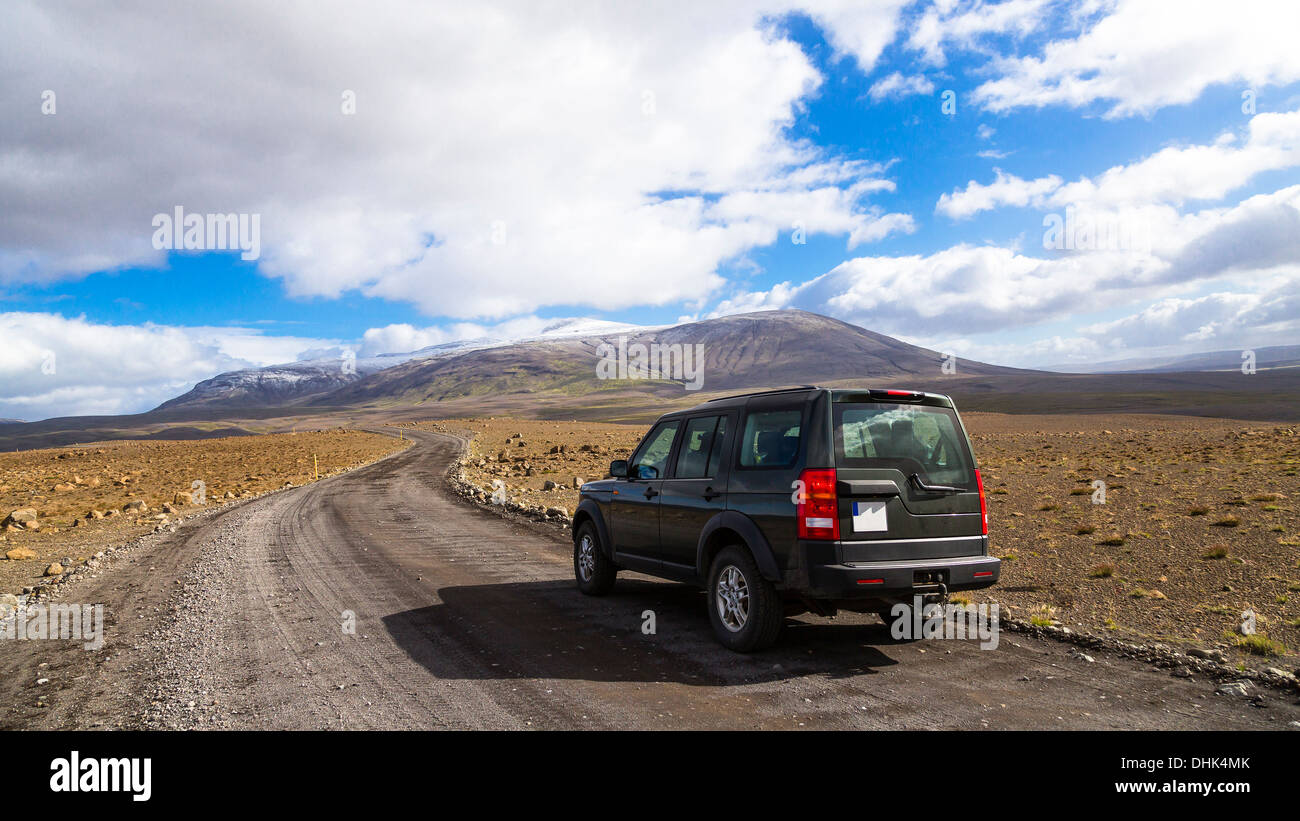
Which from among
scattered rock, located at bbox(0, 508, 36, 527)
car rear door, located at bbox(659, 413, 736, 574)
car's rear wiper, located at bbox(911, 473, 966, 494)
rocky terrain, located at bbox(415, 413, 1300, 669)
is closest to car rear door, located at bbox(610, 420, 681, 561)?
car rear door, located at bbox(659, 413, 736, 574)

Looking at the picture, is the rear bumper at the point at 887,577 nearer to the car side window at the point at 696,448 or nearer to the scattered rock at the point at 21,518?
the car side window at the point at 696,448

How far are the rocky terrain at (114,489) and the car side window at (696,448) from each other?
34.7 ft

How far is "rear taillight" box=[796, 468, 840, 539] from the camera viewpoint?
570 centimetres

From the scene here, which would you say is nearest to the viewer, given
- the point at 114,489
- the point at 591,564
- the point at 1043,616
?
the point at 1043,616

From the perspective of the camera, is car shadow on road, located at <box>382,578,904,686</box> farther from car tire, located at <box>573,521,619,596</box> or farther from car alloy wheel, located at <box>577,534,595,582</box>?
car alloy wheel, located at <box>577,534,595,582</box>

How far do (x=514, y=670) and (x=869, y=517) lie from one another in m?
3.29

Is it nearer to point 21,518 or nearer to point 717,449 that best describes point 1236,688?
point 717,449

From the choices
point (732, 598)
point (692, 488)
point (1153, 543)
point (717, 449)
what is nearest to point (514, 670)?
point (732, 598)

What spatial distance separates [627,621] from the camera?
7590 mm

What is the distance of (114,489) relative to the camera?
26609 mm

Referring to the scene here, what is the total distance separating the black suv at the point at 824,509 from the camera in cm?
575

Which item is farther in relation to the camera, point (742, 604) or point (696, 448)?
point (696, 448)

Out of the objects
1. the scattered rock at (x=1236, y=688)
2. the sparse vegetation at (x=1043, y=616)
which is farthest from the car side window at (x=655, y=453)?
the scattered rock at (x=1236, y=688)

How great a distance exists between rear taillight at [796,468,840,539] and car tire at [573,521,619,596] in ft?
11.5
